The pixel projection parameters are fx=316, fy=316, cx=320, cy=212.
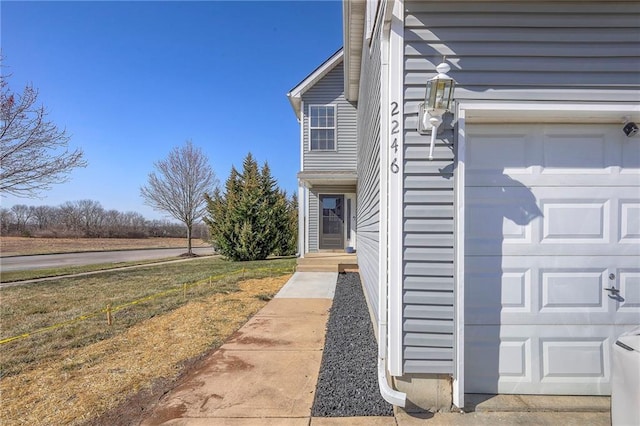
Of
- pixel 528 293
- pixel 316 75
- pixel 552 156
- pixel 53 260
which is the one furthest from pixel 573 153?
pixel 53 260

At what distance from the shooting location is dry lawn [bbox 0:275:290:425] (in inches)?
104

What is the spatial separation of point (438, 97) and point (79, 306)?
290 inches

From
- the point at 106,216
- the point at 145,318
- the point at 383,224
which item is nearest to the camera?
the point at 383,224

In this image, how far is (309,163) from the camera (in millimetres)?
10531

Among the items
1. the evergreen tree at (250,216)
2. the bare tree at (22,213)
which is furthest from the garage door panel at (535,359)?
the bare tree at (22,213)

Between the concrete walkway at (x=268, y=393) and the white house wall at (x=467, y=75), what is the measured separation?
646 millimetres

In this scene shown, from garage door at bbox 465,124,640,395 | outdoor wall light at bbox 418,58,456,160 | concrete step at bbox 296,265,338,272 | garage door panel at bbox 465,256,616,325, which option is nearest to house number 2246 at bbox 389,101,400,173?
outdoor wall light at bbox 418,58,456,160

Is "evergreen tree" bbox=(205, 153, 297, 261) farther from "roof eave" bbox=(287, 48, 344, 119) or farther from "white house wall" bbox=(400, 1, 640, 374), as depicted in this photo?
"white house wall" bbox=(400, 1, 640, 374)

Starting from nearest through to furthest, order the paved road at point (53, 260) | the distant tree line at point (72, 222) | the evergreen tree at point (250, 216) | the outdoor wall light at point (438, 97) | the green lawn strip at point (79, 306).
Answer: the outdoor wall light at point (438, 97)
the green lawn strip at point (79, 306)
the paved road at point (53, 260)
the evergreen tree at point (250, 216)
the distant tree line at point (72, 222)

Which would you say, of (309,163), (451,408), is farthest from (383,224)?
(309,163)

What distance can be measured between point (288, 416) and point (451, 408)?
128cm

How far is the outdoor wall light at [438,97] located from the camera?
7.55 feet

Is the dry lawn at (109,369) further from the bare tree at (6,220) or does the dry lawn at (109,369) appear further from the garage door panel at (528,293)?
the bare tree at (6,220)

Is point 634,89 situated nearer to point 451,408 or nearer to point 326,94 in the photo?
point 451,408
